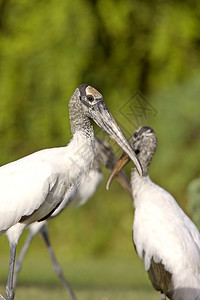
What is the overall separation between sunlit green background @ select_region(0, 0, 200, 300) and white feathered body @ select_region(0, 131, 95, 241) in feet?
25.0

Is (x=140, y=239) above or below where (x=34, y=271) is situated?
above

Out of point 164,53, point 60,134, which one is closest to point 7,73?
point 60,134

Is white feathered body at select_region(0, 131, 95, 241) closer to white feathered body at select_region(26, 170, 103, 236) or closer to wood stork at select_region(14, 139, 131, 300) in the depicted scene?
wood stork at select_region(14, 139, 131, 300)

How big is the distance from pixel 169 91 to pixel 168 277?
901 cm

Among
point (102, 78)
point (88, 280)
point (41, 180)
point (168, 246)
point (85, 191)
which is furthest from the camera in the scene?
point (102, 78)

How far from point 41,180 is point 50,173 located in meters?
0.08

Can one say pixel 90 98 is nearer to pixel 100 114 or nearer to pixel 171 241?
pixel 100 114

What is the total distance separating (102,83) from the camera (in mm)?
14227


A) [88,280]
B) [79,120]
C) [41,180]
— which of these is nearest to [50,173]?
[41,180]

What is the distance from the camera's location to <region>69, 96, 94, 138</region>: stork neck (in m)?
4.93

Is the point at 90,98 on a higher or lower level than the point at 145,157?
higher

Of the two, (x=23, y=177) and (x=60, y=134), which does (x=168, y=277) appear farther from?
(x=60, y=134)

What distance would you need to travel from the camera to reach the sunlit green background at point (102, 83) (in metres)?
13.2

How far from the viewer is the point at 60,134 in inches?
545
